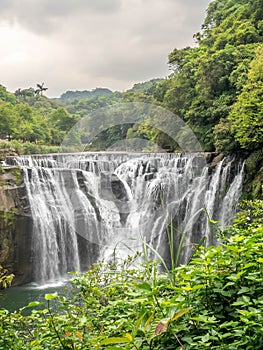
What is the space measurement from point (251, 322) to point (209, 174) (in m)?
11.6

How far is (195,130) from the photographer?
15.6 meters

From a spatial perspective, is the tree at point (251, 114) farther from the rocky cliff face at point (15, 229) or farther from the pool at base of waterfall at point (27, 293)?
the rocky cliff face at point (15, 229)

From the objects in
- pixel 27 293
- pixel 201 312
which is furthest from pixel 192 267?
pixel 27 293

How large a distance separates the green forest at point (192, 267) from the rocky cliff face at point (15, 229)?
745 mm

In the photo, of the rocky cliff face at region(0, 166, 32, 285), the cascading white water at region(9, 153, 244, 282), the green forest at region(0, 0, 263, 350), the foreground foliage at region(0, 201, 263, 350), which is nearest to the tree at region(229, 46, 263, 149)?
the green forest at region(0, 0, 263, 350)

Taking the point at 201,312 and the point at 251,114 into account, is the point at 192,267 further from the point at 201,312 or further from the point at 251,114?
the point at 251,114

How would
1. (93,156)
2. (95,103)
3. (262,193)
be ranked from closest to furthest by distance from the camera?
(262,193) < (93,156) < (95,103)

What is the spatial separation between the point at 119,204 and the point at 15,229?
4185mm

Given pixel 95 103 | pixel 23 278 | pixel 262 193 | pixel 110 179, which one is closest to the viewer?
pixel 262 193

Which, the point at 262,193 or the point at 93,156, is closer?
the point at 262,193

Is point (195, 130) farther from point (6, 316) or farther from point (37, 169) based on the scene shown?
point (6, 316)

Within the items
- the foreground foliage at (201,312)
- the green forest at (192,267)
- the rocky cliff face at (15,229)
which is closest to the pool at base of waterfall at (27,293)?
the green forest at (192,267)

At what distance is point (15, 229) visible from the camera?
11.6 meters

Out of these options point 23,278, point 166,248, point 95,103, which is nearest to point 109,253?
point 166,248
